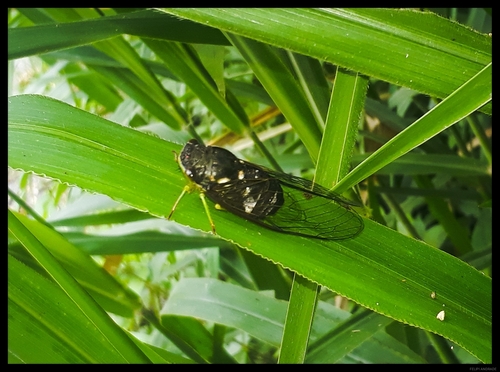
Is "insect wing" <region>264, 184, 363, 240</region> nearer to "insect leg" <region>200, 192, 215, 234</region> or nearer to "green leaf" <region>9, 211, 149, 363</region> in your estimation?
"insect leg" <region>200, 192, 215, 234</region>

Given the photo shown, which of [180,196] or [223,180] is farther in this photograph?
[223,180]

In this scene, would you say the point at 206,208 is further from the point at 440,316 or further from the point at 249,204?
the point at 440,316

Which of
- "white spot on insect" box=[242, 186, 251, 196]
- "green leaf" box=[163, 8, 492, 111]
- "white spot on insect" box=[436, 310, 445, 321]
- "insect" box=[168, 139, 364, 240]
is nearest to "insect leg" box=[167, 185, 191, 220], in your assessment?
"insect" box=[168, 139, 364, 240]

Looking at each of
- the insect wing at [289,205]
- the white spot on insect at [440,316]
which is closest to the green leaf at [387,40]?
the insect wing at [289,205]

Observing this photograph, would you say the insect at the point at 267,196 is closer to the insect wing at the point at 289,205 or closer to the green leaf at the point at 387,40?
the insect wing at the point at 289,205

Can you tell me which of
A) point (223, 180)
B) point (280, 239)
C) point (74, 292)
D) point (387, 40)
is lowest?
point (74, 292)

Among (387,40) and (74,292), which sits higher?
(387,40)

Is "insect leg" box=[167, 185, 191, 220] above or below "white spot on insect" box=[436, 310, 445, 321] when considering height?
above

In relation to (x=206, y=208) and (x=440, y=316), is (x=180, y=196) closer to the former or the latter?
(x=206, y=208)

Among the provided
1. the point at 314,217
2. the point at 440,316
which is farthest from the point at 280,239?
the point at 440,316

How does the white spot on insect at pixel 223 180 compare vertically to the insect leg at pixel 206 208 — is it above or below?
above
